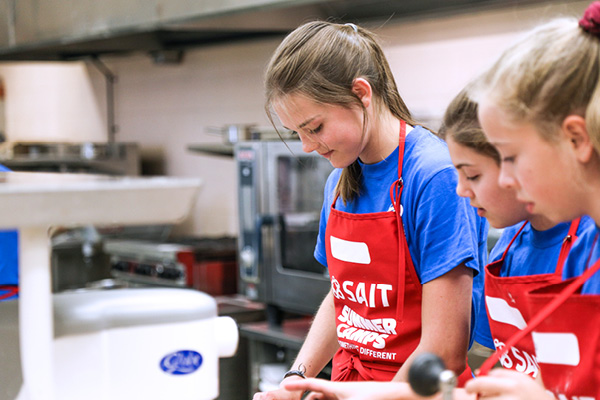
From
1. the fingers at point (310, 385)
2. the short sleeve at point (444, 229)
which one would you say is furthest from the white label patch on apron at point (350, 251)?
the fingers at point (310, 385)

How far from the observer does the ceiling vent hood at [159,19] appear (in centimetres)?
267

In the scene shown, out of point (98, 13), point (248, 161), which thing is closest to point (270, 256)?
point (248, 161)

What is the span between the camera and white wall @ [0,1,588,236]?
2.63 meters

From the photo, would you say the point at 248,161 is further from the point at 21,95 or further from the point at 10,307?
the point at 21,95

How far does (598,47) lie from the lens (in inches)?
31.6

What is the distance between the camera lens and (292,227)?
8.30 ft

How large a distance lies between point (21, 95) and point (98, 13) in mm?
1167

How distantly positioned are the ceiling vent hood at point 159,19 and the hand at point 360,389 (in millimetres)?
1535

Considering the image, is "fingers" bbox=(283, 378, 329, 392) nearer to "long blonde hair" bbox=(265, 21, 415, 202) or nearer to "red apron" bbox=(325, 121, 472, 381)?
"red apron" bbox=(325, 121, 472, 381)

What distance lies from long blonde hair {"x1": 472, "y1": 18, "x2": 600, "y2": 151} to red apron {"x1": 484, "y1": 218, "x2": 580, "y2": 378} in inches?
8.2

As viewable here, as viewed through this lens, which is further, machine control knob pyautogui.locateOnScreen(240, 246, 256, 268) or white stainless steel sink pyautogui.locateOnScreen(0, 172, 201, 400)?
machine control knob pyautogui.locateOnScreen(240, 246, 256, 268)

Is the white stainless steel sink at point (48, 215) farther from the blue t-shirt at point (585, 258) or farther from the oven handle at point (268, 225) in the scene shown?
the oven handle at point (268, 225)

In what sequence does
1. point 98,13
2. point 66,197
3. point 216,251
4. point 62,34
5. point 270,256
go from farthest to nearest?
point 62,34
point 98,13
point 216,251
point 270,256
point 66,197

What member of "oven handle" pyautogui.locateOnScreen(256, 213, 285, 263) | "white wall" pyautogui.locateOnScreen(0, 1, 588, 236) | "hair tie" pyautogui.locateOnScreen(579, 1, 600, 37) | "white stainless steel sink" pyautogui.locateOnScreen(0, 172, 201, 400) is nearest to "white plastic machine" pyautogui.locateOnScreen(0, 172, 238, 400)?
"white stainless steel sink" pyautogui.locateOnScreen(0, 172, 201, 400)
